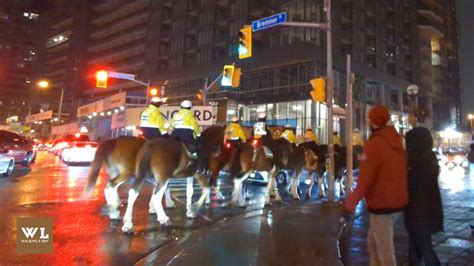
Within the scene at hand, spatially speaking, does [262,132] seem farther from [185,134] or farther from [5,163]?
[5,163]

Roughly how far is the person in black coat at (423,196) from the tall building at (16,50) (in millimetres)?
138162

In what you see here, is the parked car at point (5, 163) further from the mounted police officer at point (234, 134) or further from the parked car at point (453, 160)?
the parked car at point (453, 160)

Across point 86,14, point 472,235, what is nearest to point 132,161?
point 472,235

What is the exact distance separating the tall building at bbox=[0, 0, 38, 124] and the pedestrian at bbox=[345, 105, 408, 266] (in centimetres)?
13847

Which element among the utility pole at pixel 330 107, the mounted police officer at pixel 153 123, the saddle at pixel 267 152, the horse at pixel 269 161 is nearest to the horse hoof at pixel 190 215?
the mounted police officer at pixel 153 123

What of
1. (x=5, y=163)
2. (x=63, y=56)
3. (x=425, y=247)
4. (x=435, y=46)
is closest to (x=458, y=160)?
(x=5, y=163)

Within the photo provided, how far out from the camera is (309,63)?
139ft

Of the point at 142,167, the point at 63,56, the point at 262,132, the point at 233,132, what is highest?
the point at 63,56

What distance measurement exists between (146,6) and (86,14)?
22.4 meters

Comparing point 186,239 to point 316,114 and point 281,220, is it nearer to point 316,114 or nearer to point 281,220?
point 281,220

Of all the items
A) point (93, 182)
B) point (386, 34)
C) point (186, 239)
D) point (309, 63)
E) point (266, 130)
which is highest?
point (386, 34)

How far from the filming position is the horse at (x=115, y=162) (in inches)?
338

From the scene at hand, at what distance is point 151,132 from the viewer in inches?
365

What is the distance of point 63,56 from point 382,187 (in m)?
102
